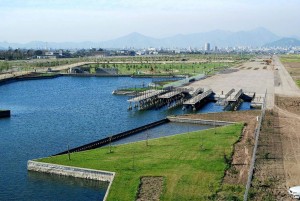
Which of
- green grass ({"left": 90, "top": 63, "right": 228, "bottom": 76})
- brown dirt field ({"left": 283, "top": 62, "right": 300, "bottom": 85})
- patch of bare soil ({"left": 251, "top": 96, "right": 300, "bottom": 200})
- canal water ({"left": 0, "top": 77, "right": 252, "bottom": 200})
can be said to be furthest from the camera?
green grass ({"left": 90, "top": 63, "right": 228, "bottom": 76})

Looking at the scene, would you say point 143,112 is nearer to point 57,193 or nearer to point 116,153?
point 116,153

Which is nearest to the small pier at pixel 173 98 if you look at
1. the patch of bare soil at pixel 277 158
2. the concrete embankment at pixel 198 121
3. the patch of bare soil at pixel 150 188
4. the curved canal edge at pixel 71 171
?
the concrete embankment at pixel 198 121

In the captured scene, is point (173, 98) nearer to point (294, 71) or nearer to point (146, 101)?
point (146, 101)

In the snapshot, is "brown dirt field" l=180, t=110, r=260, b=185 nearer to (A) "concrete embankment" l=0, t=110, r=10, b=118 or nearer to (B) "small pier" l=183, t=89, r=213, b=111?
(B) "small pier" l=183, t=89, r=213, b=111

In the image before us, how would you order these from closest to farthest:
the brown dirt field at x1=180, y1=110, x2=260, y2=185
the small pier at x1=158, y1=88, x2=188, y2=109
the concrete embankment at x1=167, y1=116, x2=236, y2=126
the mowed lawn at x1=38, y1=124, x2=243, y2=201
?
the mowed lawn at x1=38, y1=124, x2=243, y2=201 < the brown dirt field at x1=180, y1=110, x2=260, y2=185 < the concrete embankment at x1=167, y1=116, x2=236, y2=126 < the small pier at x1=158, y1=88, x2=188, y2=109

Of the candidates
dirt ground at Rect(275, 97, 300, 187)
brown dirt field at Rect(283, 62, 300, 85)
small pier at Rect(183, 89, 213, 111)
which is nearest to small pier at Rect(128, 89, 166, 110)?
small pier at Rect(183, 89, 213, 111)

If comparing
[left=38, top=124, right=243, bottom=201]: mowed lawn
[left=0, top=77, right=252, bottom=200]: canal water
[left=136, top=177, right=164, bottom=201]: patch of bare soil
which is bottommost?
[left=0, top=77, right=252, bottom=200]: canal water
